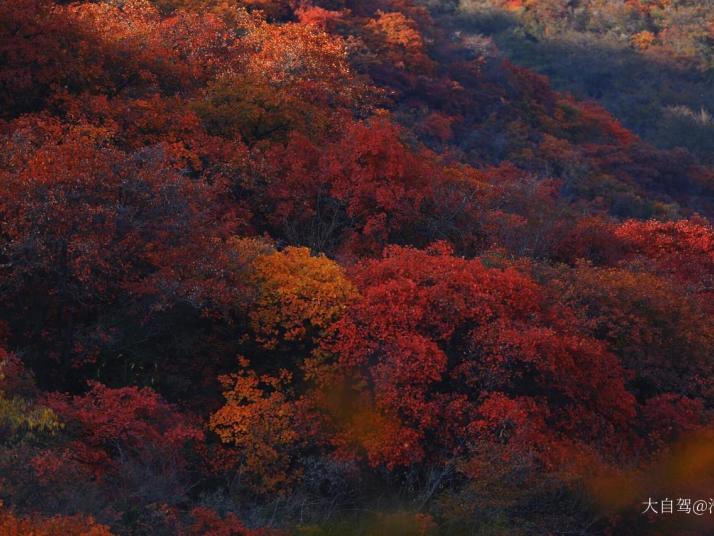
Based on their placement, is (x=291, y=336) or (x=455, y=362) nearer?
(x=291, y=336)

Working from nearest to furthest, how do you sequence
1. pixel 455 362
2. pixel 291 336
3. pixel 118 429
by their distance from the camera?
pixel 118 429 < pixel 291 336 < pixel 455 362

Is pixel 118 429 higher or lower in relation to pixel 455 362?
higher

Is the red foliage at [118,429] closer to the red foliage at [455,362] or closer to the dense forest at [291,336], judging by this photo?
the dense forest at [291,336]

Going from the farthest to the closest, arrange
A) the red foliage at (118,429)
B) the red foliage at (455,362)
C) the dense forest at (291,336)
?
the red foliage at (455,362)
the dense forest at (291,336)
the red foliage at (118,429)

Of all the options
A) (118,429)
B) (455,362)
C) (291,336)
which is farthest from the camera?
(455,362)

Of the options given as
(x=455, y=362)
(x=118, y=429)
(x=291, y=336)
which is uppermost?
(x=118, y=429)

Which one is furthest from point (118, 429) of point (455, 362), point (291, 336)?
point (455, 362)

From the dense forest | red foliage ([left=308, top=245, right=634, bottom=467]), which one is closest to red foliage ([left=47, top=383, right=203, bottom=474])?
the dense forest

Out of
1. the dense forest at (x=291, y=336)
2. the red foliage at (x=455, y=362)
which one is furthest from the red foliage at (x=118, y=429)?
the red foliage at (x=455, y=362)

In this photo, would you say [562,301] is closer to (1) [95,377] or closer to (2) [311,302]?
(2) [311,302]

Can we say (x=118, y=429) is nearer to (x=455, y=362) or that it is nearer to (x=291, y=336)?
(x=291, y=336)
